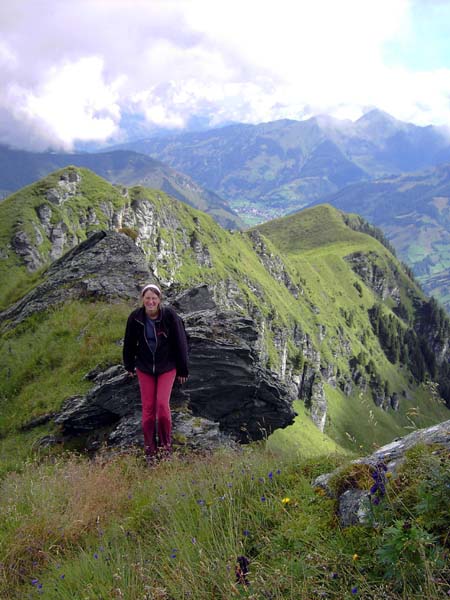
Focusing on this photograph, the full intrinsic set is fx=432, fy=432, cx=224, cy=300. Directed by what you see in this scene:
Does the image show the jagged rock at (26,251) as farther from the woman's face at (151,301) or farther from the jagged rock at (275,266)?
the jagged rock at (275,266)

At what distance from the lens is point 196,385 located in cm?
1619

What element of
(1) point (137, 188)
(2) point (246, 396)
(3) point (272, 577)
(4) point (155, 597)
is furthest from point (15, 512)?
(1) point (137, 188)

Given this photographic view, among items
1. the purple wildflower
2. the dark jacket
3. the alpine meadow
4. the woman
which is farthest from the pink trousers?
the purple wildflower

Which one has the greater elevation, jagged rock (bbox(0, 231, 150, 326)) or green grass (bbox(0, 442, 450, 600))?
jagged rock (bbox(0, 231, 150, 326))

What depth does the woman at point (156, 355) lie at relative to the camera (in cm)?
1010

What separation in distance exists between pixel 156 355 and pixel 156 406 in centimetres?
123

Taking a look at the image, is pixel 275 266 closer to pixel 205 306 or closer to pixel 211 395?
pixel 205 306

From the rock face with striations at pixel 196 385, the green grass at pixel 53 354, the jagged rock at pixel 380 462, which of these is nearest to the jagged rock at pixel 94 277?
the rock face with striations at pixel 196 385

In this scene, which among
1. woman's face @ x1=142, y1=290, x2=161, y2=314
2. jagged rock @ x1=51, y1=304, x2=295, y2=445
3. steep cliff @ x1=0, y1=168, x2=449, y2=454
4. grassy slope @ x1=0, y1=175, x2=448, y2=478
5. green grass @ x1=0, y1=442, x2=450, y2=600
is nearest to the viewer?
green grass @ x1=0, y1=442, x2=450, y2=600

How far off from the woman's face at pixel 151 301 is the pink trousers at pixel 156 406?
1552 millimetres

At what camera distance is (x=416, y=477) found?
4.70m

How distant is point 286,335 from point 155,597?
134 m

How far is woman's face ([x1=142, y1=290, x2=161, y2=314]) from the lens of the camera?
9922 millimetres

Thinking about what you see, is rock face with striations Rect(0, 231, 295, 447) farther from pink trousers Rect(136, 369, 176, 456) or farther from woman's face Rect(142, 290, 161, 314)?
woman's face Rect(142, 290, 161, 314)
